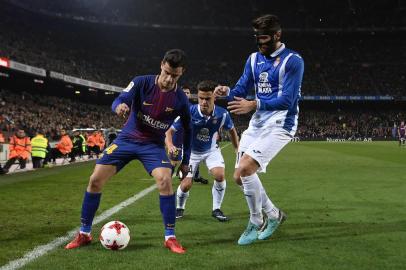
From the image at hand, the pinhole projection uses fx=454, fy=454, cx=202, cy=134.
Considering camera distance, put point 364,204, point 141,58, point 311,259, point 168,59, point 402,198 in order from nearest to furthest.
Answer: point 311,259, point 168,59, point 364,204, point 402,198, point 141,58

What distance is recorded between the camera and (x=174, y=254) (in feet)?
14.3

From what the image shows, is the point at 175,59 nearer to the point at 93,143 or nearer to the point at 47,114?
the point at 93,143

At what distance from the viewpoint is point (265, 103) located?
462 centimetres

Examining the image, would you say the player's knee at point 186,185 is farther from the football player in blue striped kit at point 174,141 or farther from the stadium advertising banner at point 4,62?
the stadium advertising banner at point 4,62

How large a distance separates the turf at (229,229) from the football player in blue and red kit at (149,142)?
378 mm

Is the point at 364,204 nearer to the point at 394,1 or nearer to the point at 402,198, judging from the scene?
the point at 402,198

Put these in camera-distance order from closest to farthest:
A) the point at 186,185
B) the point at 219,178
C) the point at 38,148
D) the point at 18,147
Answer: the point at 186,185
the point at 219,178
the point at 18,147
the point at 38,148

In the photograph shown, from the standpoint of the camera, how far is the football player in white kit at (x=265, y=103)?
4695mm

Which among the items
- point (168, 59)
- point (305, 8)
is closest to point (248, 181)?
point (168, 59)

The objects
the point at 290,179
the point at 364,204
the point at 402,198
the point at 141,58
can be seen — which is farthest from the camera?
the point at 141,58

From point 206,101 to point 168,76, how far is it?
1.91 metres

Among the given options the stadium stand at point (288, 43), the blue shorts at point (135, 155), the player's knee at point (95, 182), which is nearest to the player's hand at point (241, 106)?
the blue shorts at point (135, 155)

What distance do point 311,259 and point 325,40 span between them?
67112 mm

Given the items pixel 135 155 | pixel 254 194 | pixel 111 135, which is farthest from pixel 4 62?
pixel 254 194
